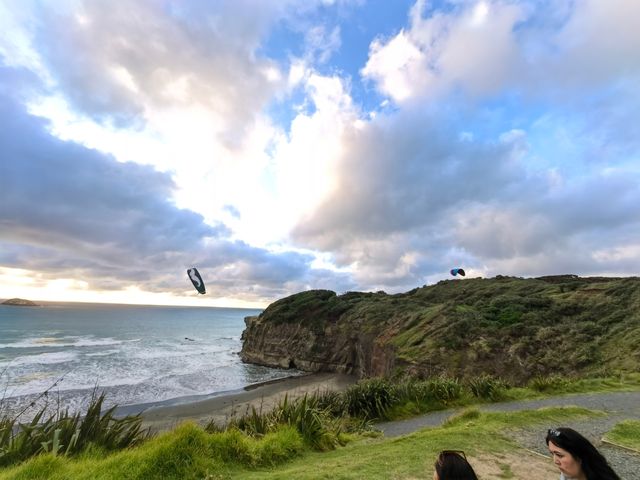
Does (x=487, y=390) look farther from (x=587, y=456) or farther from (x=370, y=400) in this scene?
(x=587, y=456)

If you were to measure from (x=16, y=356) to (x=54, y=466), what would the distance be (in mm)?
57724

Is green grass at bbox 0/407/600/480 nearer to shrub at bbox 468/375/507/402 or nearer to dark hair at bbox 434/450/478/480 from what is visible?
dark hair at bbox 434/450/478/480

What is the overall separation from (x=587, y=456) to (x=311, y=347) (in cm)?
4494

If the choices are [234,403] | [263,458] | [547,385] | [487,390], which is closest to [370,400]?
[487,390]

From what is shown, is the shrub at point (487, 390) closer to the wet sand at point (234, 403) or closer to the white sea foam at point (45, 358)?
the wet sand at point (234, 403)

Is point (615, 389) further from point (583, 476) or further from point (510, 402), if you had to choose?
point (583, 476)

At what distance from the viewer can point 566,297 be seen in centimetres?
2858

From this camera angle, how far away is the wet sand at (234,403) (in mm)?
A: 22484

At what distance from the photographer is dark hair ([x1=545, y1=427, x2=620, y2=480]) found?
2.76 metres

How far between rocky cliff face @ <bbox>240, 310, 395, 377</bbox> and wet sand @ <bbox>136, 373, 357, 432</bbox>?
95.8 inches

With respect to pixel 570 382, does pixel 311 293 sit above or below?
above

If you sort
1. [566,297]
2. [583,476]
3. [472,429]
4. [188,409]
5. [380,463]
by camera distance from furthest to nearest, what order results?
1. [566,297]
2. [188,409]
3. [472,429]
4. [380,463]
5. [583,476]

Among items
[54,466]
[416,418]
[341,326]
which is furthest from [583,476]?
[341,326]

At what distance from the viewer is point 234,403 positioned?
2725 cm
